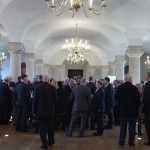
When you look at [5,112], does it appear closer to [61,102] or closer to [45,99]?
[61,102]

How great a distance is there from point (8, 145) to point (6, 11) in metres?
7.84

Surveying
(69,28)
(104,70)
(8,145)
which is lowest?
(8,145)

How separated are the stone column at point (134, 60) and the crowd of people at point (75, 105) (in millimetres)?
4483

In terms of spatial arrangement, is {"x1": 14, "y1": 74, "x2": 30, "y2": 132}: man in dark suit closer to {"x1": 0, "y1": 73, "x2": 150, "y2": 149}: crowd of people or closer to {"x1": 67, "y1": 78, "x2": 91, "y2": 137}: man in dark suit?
{"x1": 0, "y1": 73, "x2": 150, "y2": 149}: crowd of people

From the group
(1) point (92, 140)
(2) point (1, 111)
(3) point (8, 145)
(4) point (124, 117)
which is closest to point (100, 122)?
(1) point (92, 140)

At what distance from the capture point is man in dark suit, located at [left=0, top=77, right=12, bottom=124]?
11750 millimetres

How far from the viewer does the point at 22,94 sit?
10.3m

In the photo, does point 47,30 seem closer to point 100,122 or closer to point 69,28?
point 69,28

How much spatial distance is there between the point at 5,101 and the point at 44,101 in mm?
4741

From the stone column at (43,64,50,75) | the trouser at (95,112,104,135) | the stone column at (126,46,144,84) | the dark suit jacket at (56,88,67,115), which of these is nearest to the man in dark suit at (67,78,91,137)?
the trouser at (95,112,104,135)

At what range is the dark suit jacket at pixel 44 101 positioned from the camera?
24.7 ft

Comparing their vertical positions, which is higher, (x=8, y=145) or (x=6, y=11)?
(x=6, y=11)

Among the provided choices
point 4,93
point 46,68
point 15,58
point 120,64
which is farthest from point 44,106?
point 46,68

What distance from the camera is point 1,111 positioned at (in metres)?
12.2
